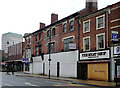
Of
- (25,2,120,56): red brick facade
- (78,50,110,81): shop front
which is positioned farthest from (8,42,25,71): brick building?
(78,50,110,81): shop front

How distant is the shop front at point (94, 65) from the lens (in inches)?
975

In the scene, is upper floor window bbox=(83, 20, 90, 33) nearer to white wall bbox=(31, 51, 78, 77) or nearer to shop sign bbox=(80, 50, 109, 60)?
shop sign bbox=(80, 50, 109, 60)

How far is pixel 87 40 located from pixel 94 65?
4297 millimetres

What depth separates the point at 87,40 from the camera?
28922 millimetres

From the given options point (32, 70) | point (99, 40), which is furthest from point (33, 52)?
point (99, 40)

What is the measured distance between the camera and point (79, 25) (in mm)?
30531

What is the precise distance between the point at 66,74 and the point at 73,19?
1002 cm

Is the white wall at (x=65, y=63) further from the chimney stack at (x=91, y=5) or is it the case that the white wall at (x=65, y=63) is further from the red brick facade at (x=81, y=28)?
the chimney stack at (x=91, y=5)

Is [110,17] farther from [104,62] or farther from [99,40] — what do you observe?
[104,62]

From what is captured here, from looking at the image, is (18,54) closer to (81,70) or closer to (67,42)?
(67,42)

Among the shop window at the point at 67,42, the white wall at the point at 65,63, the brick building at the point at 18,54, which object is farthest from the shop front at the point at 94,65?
the brick building at the point at 18,54

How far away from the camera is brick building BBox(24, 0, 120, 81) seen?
24.6 m

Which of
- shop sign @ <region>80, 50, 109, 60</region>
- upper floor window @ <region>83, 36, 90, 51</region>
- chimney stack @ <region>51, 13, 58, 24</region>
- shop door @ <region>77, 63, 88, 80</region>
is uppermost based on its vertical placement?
chimney stack @ <region>51, 13, 58, 24</region>

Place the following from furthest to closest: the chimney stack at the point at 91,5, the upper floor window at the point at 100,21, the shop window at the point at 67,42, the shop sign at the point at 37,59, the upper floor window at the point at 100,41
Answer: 1. the shop sign at the point at 37,59
2. the shop window at the point at 67,42
3. the chimney stack at the point at 91,5
4. the upper floor window at the point at 100,21
5. the upper floor window at the point at 100,41
